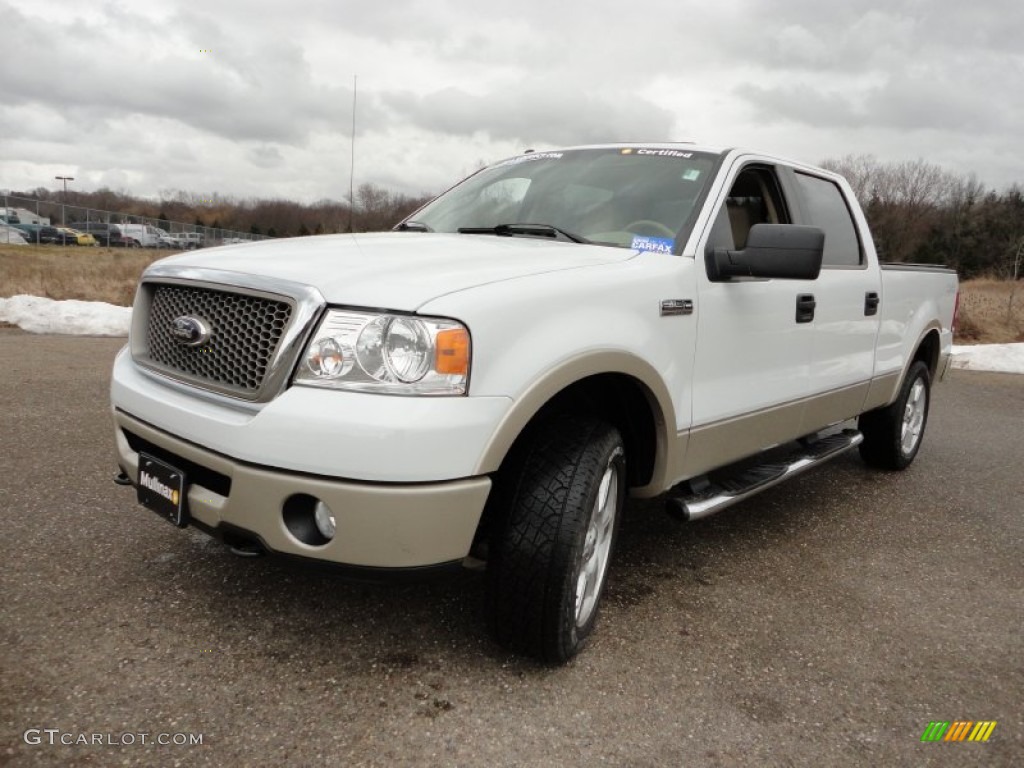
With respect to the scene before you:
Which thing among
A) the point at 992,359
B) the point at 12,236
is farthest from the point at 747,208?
the point at 12,236

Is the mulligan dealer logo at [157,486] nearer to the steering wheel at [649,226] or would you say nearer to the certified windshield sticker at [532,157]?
the steering wheel at [649,226]

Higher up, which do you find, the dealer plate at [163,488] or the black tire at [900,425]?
the dealer plate at [163,488]

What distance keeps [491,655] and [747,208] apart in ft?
7.39

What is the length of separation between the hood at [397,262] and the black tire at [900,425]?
306 cm

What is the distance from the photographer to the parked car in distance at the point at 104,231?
35.2 m

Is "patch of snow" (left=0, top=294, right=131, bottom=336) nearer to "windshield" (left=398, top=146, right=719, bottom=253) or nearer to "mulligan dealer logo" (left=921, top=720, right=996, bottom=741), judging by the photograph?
"windshield" (left=398, top=146, right=719, bottom=253)

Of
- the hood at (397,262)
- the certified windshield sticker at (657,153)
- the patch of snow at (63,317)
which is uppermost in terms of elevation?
the certified windshield sticker at (657,153)

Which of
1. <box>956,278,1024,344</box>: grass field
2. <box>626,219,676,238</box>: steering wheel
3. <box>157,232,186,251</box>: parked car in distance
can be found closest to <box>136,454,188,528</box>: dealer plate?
<box>626,219,676,238</box>: steering wheel

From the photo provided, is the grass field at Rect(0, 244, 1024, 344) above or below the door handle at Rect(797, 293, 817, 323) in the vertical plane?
below

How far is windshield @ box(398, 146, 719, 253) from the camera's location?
3115 mm

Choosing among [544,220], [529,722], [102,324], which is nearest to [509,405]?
[529,722]

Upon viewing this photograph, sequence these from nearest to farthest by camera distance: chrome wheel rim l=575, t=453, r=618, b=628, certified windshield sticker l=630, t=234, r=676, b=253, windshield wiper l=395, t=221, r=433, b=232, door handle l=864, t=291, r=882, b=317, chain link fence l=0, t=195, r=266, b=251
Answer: chrome wheel rim l=575, t=453, r=618, b=628 < certified windshield sticker l=630, t=234, r=676, b=253 < windshield wiper l=395, t=221, r=433, b=232 < door handle l=864, t=291, r=882, b=317 < chain link fence l=0, t=195, r=266, b=251

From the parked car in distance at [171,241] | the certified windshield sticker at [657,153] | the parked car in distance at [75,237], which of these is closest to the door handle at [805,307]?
the certified windshield sticker at [657,153]

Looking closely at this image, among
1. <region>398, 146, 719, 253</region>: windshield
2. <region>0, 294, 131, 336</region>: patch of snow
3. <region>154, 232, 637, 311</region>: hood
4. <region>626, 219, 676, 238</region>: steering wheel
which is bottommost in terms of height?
<region>0, 294, 131, 336</region>: patch of snow
